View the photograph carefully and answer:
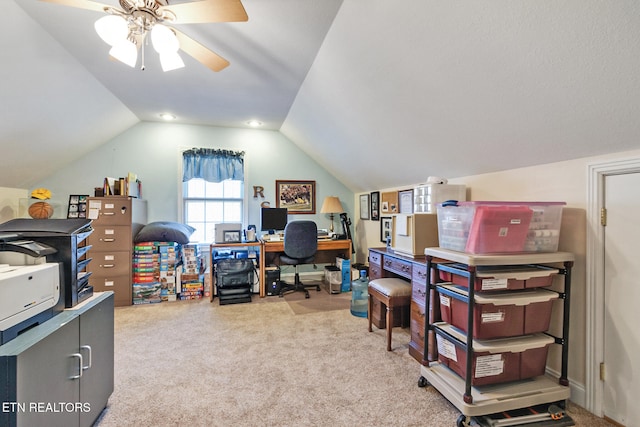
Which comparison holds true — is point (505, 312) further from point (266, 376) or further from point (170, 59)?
point (170, 59)

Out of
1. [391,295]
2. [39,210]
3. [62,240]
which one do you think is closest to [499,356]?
[391,295]

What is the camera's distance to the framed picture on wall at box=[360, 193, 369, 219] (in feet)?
14.7

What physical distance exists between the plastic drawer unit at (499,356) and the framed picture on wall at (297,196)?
3.29m

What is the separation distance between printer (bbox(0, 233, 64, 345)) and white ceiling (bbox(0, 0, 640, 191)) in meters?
1.64

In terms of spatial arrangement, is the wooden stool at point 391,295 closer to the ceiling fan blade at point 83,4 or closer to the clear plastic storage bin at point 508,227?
the clear plastic storage bin at point 508,227

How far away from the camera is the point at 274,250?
157 inches

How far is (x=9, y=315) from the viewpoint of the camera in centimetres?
104

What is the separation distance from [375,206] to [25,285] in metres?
3.69

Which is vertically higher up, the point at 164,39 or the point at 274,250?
the point at 164,39

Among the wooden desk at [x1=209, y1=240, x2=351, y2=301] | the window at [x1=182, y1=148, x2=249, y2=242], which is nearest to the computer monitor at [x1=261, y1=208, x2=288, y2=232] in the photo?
the wooden desk at [x1=209, y1=240, x2=351, y2=301]

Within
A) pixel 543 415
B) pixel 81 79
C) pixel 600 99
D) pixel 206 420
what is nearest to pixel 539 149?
pixel 600 99

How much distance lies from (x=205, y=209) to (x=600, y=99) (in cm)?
447

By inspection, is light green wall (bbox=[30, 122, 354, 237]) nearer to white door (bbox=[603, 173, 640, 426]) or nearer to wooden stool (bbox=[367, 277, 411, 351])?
wooden stool (bbox=[367, 277, 411, 351])

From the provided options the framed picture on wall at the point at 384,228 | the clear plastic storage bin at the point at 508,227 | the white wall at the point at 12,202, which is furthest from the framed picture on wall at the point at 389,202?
the white wall at the point at 12,202
